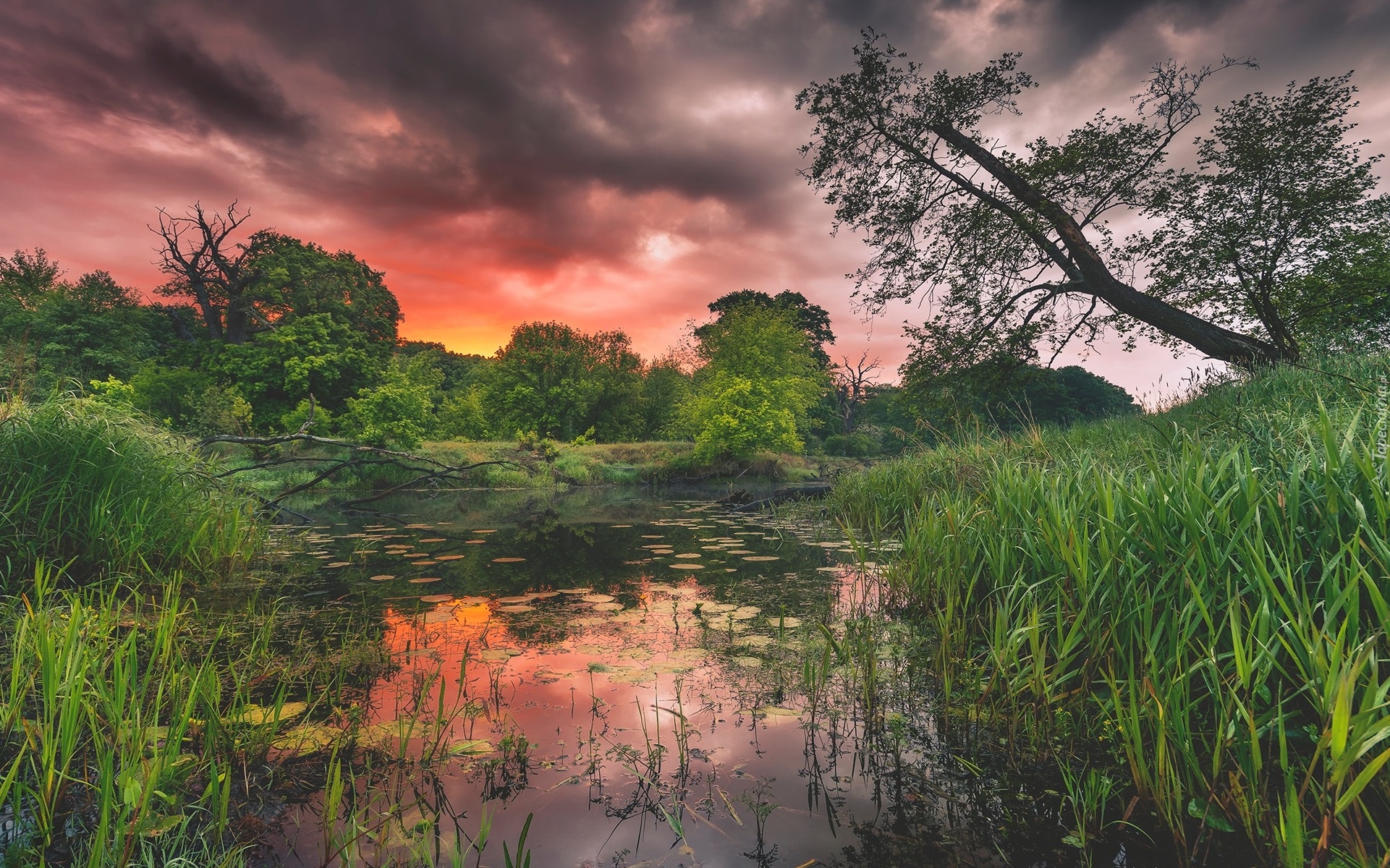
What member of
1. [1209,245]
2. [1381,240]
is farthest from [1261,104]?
[1381,240]

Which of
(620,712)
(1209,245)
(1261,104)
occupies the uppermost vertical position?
(1261,104)

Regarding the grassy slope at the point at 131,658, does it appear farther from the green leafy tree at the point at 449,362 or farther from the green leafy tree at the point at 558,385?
the green leafy tree at the point at 449,362

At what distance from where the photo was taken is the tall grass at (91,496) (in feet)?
14.7

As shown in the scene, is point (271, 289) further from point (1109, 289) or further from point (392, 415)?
point (1109, 289)

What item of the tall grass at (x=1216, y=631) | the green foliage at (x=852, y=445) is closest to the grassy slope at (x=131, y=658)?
the tall grass at (x=1216, y=631)

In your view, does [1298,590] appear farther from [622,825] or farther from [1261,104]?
[1261,104]

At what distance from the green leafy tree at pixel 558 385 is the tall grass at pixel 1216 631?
1345 inches

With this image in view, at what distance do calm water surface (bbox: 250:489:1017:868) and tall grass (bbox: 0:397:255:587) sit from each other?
4.61ft

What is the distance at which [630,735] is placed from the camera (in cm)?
294

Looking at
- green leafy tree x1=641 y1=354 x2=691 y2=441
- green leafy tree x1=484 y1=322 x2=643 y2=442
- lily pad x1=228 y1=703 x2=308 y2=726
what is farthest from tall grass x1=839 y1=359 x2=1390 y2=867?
green leafy tree x1=641 y1=354 x2=691 y2=441

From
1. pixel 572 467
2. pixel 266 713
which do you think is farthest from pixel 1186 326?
pixel 572 467

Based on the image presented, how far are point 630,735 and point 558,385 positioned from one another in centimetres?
3545

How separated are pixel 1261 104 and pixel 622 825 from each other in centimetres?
1719

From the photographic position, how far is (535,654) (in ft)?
13.4
